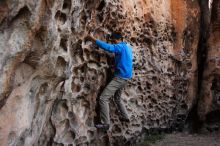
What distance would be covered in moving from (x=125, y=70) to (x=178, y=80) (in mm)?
2401

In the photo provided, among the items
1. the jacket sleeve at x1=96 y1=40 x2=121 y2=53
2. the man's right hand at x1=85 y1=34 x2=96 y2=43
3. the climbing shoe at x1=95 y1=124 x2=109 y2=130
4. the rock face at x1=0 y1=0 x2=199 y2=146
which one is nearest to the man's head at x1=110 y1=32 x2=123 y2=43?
the rock face at x1=0 y1=0 x2=199 y2=146

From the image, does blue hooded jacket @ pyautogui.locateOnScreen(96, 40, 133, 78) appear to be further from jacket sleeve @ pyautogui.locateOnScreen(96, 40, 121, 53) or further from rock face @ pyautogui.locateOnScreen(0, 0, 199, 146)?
rock face @ pyautogui.locateOnScreen(0, 0, 199, 146)

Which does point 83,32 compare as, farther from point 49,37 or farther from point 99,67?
point 49,37

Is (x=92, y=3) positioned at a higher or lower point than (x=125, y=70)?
higher

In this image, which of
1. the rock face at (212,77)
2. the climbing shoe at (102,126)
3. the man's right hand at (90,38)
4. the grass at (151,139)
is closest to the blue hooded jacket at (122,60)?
the man's right hand at (90,38)

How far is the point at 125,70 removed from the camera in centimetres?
600

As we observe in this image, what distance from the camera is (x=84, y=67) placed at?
568cm

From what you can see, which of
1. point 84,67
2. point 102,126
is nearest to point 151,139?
point 102,126

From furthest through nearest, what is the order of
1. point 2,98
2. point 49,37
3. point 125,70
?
point 125,70 → point 49,37 → point 2,98

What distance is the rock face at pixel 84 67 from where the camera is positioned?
13.1 feet

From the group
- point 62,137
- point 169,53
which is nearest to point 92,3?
point 62,137

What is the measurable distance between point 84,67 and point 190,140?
118 inches

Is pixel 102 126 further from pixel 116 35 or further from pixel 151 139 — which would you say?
pixel 151 139

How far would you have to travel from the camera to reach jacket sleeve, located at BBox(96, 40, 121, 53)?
558 cm
